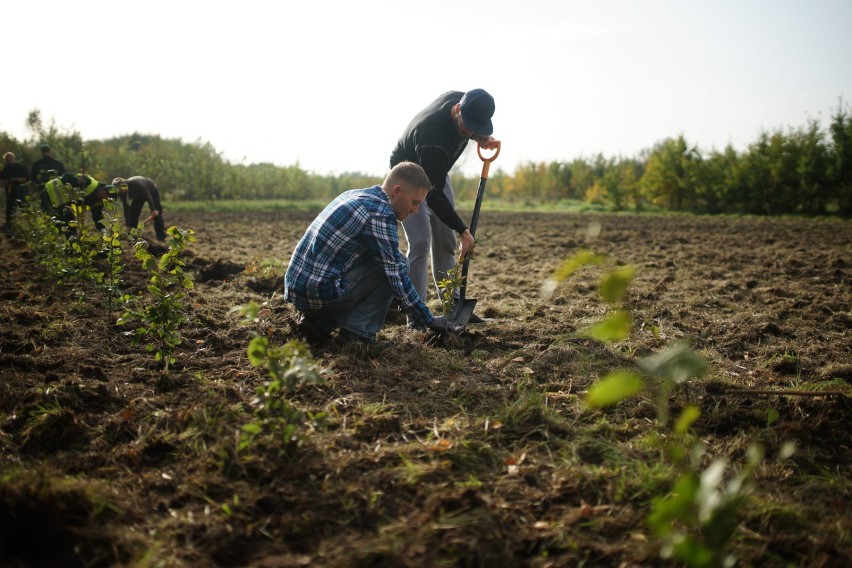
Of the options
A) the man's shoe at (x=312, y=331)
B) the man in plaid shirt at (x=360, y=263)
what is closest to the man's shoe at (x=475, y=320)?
the man in plaid shirt at (x=360, y=263)

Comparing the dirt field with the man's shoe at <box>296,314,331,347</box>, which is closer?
the dirt field

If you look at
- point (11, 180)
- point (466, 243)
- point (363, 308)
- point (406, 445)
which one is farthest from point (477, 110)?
point (11, 180)

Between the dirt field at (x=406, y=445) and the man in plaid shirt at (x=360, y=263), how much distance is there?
270mm

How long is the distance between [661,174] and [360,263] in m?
22.9

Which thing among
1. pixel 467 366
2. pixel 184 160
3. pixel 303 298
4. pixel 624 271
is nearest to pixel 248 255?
pixel 303 298

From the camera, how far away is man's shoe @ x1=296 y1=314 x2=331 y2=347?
3.81 metres

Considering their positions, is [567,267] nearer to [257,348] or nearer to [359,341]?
[257,348]

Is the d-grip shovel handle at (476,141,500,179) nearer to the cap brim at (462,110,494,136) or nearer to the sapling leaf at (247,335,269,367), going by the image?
the cap brim at (462,110,494,136)

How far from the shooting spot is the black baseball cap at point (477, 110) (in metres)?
3.99

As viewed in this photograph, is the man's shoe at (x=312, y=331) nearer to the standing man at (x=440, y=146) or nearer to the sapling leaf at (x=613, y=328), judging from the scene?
the standing man at (x=440, y=146)

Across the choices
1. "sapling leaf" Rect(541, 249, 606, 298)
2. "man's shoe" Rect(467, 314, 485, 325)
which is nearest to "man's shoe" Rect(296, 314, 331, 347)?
"man's shoe" Rect(467, 314, 485, 325)

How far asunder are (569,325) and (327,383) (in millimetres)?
2309

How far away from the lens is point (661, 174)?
2367 cm

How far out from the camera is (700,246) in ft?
32.4
